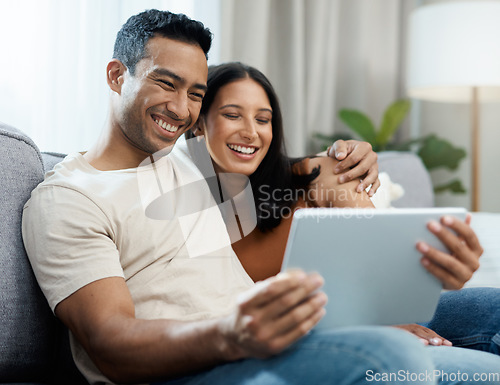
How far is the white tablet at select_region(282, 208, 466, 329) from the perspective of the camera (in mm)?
736

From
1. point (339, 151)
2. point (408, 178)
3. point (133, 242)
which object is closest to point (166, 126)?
point (133, 242)

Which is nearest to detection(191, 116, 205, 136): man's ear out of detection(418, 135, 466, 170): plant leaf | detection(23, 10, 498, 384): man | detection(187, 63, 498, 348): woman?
detection(187, 63, 498, 348): woman

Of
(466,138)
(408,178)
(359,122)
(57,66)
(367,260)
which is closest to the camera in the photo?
(367,260)

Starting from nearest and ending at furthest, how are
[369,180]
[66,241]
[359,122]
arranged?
[66,241] < [369,180] < [359,122]

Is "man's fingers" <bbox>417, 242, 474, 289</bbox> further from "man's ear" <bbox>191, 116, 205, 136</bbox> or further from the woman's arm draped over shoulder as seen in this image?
"man's ear" <bbox>191, 116, 205, 136</bbox>

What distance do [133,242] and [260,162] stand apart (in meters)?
0.51

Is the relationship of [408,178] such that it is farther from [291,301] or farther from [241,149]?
[291,301]

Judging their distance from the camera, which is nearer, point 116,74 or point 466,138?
point 116,74

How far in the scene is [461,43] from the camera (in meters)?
2.50

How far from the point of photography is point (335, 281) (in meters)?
0.77

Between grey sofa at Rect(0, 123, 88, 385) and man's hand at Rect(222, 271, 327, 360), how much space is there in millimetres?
430

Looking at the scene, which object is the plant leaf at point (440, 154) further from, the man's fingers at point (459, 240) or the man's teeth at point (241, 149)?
the man's fingers at point (459, 240)

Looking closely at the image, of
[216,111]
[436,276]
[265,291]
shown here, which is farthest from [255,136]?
[265,291]

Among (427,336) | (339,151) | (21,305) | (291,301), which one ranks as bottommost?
(427,336)
